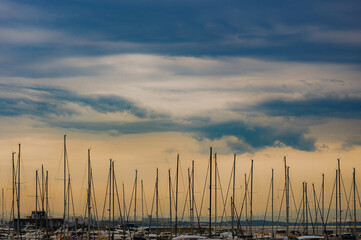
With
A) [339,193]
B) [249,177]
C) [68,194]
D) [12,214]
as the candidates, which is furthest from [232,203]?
[12,214]

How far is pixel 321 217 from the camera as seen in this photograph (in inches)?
4729

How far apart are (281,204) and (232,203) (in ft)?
33.7

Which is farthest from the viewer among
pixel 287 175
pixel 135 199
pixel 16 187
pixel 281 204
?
pixel 135 199

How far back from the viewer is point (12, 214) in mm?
96875

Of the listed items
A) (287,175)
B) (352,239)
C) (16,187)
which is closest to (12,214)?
(16,187)

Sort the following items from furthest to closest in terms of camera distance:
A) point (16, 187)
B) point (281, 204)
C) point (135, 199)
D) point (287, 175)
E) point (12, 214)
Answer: point (135, 199), point (281, 204), point (287, 175), point (12, 214), point (16, 187)

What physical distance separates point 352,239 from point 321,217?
2032cm

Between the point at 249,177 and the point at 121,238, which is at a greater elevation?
the point at 249,177

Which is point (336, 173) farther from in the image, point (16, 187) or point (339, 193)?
point (16, 187)

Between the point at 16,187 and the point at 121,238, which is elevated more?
the point at 16,187

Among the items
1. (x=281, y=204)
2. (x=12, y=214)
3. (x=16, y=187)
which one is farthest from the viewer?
(x=281, y=204)

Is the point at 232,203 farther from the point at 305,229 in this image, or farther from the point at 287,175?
the point at 305,229

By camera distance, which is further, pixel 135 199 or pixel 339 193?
pixel 135 199

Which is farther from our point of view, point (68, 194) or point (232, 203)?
point (232, 203)
